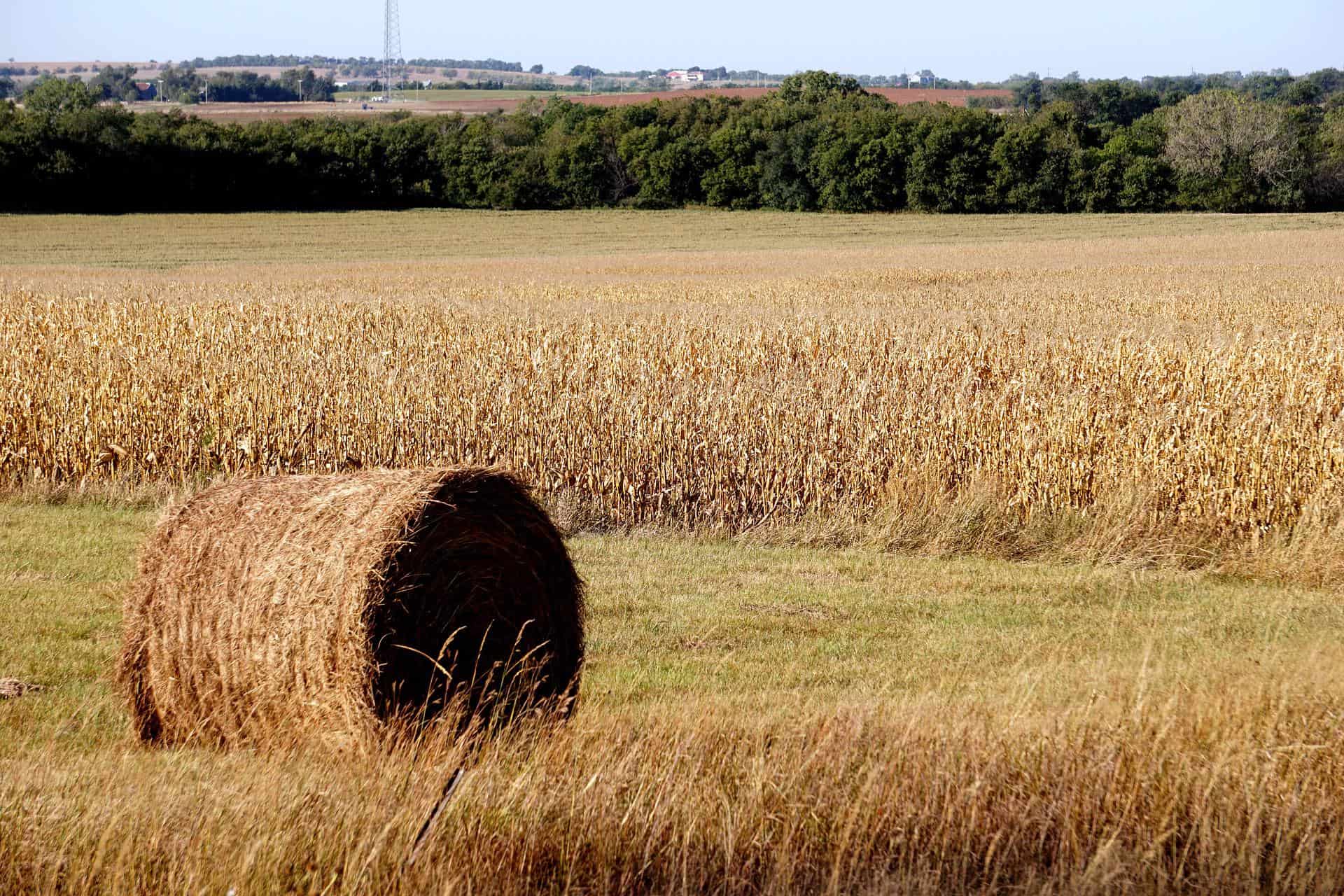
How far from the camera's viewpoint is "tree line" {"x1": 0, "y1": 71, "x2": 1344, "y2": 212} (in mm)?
67812

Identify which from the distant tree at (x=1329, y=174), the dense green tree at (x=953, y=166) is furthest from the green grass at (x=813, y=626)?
the distant tree at (x=1329, y=174)

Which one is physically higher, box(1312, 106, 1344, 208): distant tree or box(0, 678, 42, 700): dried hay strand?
box(1312, 106, 1344, 208): distant tree

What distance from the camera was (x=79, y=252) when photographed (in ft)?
146

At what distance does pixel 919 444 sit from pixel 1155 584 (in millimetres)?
2653

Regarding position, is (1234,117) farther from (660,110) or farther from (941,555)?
(941,555)

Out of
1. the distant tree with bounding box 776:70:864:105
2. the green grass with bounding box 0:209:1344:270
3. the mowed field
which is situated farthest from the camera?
the distant tree with bounding box 776:70:864:105

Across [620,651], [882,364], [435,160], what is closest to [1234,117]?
[435,160]

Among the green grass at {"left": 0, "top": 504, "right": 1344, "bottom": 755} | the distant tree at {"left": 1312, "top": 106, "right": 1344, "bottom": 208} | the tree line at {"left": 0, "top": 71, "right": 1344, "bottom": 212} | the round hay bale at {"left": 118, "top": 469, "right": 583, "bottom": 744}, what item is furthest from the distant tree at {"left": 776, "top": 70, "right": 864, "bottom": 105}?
the round hay bale at {"left": 118, "top": 469, "right": 583, "bottom": 744}

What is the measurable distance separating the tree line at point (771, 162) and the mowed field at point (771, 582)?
4454 cm

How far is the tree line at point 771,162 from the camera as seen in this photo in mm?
67812

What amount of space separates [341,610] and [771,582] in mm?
4582

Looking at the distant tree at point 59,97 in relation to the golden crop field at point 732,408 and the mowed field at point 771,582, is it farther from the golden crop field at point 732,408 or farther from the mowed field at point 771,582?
the golden crop field at point 732,408

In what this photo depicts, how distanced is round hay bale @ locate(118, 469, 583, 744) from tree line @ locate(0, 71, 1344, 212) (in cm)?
6448

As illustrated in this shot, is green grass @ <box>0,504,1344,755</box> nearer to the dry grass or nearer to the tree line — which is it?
Result: the dry grass
